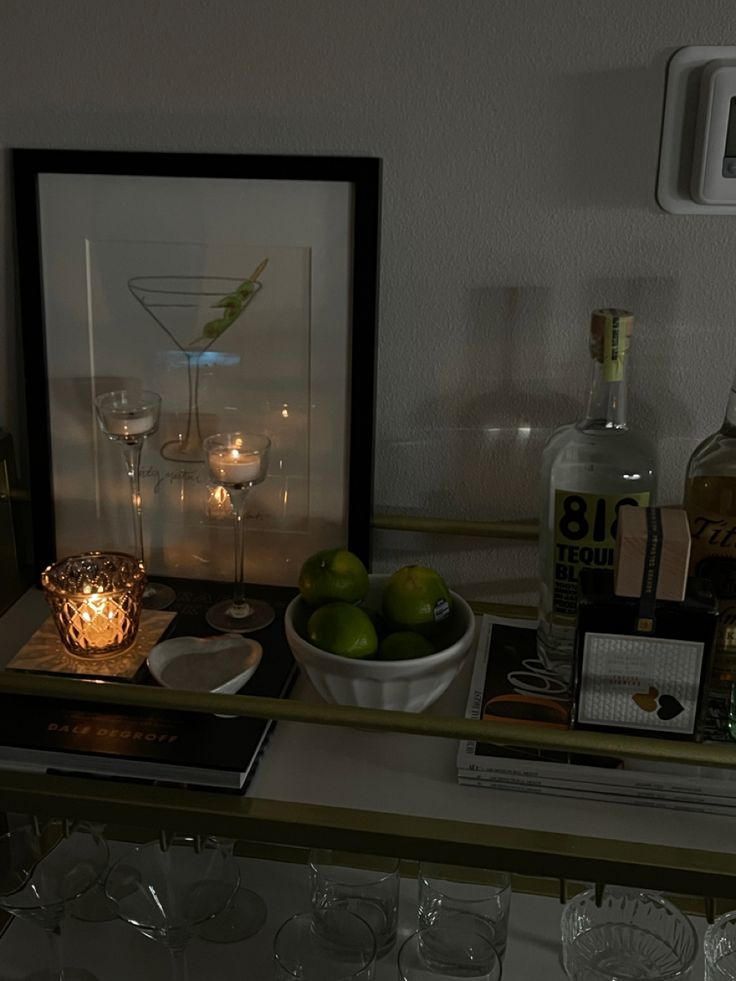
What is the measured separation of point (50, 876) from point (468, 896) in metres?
0.41

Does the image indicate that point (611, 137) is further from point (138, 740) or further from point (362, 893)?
point (362, 893)

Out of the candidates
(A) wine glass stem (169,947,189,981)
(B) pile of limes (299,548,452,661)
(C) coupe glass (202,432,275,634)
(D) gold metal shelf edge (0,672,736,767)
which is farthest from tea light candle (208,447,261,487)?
(A) wine glass stem (169,947,189,981)

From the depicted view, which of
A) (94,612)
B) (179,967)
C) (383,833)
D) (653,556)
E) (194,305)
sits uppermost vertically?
(194,305)

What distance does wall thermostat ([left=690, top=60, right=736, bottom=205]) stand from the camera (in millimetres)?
868

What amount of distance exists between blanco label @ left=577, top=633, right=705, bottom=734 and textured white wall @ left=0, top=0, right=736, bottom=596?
28 cm

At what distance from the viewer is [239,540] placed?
1.00m

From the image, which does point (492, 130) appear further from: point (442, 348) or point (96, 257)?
point (96, 257)

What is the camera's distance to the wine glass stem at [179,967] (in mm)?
1054

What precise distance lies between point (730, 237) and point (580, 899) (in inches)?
24.1

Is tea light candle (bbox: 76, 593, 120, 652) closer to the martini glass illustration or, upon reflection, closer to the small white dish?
the small white dish

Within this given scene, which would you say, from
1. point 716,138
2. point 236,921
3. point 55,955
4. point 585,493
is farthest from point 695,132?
point 55,955

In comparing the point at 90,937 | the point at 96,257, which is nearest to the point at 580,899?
the point at 90,937

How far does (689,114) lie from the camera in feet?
2.94

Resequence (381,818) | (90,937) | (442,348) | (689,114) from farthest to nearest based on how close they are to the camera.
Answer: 1. (90,937)
2. (442,348)
3. (689,114)
4. (381,818)
